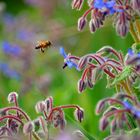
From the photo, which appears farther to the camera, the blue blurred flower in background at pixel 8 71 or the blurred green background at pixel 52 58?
the blue blurred flower in background at pixel 8 71

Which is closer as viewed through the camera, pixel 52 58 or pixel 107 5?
pixel 107 5

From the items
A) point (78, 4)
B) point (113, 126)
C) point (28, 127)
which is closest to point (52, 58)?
point (78, 4)

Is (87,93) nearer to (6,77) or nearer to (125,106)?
(6,77)

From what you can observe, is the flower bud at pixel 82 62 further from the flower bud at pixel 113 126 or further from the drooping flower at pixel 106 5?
the flower bud at pixel 113 126

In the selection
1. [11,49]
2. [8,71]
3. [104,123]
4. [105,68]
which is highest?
[11,49]

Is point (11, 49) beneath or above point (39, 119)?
above

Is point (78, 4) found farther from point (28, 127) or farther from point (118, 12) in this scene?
point (28, 127)

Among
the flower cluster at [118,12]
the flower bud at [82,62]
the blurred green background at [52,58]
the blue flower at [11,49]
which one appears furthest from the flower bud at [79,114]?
the blue flower at [11,49]

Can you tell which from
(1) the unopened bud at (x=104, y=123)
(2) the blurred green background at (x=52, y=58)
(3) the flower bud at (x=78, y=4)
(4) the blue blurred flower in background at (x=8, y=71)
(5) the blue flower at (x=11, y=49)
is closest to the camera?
(1) the unopened bud at (x=104, y=123)

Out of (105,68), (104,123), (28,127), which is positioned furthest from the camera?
(105,68)
